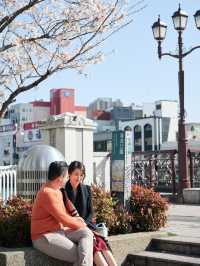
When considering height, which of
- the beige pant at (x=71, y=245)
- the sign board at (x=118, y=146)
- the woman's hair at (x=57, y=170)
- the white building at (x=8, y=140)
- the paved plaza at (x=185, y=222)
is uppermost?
the white building at (x=8, y=140)

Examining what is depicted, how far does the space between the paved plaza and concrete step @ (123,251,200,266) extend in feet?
5.20

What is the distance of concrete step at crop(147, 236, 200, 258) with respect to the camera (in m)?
7.57

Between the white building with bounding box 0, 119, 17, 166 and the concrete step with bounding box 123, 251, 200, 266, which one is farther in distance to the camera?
the white building with bounding box 0, 119, 17, 166

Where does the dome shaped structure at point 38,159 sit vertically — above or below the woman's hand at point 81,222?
above

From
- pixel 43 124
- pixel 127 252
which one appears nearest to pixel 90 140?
pixel 43 124

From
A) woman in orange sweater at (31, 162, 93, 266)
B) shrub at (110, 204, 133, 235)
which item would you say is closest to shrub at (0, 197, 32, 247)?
woman in orange sweater at (31, 162, 93, 266)

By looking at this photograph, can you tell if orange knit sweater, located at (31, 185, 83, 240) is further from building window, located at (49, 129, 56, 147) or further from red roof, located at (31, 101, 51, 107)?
red roof, located at (31, 101, 51, 107)

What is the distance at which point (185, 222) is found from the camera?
12.3 m

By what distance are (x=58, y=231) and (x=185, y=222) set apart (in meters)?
6.31

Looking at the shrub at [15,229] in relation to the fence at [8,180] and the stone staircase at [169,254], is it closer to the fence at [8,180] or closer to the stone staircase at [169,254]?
the stone staircase at [169,254]

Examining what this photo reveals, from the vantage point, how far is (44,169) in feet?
32.4

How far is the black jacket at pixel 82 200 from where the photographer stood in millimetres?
7151

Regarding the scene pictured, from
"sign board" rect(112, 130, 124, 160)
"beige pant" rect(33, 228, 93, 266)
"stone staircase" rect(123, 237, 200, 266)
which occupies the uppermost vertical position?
"sign board" rect(112, 130, 124, 160)

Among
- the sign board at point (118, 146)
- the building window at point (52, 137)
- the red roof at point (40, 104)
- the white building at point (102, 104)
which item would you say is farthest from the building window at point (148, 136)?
the sign board at point (118, 146)
